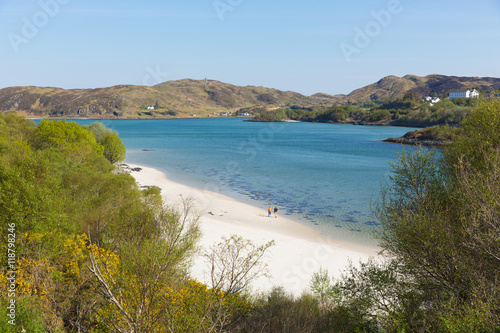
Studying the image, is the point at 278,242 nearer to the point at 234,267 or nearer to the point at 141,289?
the point at 234,267

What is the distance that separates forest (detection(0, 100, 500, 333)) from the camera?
10.4 metres

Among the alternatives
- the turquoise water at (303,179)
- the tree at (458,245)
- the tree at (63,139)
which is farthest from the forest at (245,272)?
the tree at (63,139)

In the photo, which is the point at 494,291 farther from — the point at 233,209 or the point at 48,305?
the point at 233,209

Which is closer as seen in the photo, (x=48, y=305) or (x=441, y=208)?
(x=48, y=305)

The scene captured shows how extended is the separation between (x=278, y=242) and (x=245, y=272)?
71.8 feet

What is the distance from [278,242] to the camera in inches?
1296

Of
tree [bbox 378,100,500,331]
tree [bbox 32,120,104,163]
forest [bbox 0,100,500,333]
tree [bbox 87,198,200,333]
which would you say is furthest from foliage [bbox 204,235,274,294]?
tree [bbox 32,120,104,163]

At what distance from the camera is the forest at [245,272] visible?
34.0ft

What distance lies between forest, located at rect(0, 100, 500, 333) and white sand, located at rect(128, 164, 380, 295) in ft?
15.2

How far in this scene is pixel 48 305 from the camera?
12.9 meters

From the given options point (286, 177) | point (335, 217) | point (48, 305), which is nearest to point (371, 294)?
point (48, 305)

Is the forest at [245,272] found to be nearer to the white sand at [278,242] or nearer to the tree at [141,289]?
the tree at [141,289]

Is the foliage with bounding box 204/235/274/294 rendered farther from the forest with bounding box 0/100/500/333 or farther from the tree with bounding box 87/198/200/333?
the tree with bounding box 87/198/200/333

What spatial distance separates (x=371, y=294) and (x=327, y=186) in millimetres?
47878
